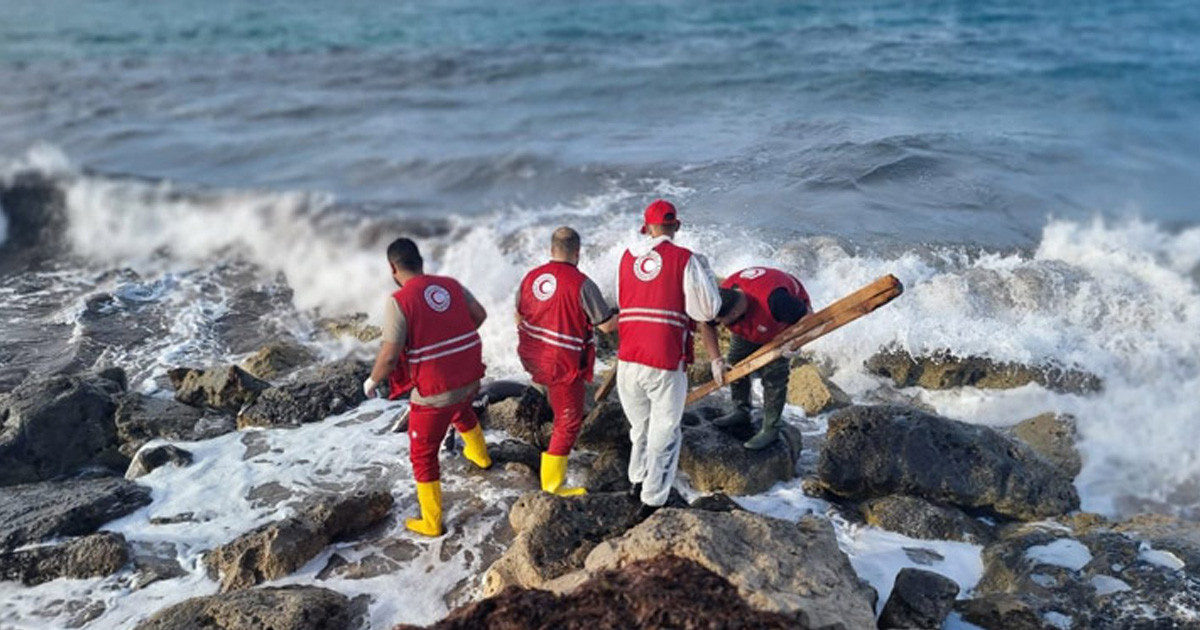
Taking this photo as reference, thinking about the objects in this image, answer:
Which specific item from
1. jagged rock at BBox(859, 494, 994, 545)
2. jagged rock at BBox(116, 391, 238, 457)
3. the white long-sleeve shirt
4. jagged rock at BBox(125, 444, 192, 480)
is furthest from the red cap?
jagged rock at BBox(116, 391, 238, 457)

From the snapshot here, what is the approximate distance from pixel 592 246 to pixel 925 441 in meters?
5.74

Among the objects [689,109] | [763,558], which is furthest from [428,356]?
[689,109]

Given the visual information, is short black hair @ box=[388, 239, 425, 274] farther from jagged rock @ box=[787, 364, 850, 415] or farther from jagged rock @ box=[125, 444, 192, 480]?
jagged rock @ box=[787, 364, 850, 415]

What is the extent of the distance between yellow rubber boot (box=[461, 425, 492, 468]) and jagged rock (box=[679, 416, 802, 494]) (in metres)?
1.39

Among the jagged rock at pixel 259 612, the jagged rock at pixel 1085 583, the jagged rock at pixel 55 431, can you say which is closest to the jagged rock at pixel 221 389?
the jagged rock at pixel 55 431

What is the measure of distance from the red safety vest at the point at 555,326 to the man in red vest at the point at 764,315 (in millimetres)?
797

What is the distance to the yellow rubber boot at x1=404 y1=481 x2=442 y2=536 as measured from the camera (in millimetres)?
5434

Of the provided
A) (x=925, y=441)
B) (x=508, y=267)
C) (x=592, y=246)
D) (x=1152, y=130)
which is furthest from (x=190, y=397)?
(x=1152, y=130)

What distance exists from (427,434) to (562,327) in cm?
106

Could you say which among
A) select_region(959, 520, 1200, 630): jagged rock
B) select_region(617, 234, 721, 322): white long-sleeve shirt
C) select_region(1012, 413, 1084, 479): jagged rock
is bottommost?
select_region(1012, 413, 1084, 479): jagged rock

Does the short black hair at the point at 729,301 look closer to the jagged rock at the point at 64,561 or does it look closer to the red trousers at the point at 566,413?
the red trousers at the point at 566,413

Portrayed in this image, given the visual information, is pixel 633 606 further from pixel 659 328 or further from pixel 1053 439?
pixel 1053 439

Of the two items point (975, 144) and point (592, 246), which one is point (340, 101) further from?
point (975, 144)

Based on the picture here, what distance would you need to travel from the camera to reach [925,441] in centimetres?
596
